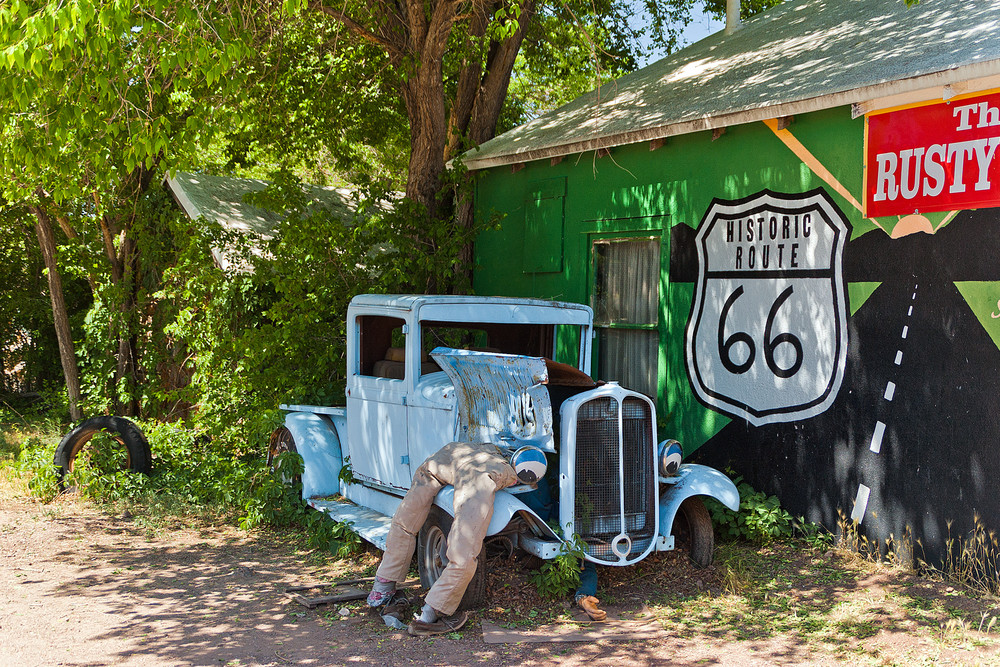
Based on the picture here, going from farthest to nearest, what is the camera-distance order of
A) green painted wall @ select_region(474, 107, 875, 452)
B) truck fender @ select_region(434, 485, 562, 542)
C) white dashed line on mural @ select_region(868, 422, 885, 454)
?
1. green painted wall @ select_region(474, 107, 875, 452)
2. white dashed line on mural @ select_region(868, 422, 885, 454)
3. truck fender @ select_region(434, 485, 562, 542)

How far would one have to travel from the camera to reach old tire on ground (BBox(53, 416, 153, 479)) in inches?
338

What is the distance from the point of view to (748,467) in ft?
23.9

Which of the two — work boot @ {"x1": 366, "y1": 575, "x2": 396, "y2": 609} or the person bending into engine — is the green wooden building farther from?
work boot @ {"x1": 366, "y1": 575, "x2": 396, "y2": 609}

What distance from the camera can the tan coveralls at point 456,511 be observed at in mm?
5129

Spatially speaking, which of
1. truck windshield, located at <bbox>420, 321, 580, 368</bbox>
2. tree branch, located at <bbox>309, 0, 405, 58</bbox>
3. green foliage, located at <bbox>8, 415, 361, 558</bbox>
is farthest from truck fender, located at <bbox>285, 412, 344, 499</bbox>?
tree branch, located at <bbox>309, 0, 405, 58</bbox>

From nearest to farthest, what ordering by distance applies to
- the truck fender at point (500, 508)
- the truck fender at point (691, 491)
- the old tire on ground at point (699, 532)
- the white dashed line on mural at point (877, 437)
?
1. the truck fender at point (500, 508)
2. the truck fender at point (691, 491)
3. the old tire on ground at point (699, 532)
4. the white dashed line on mural at point (877, 437)

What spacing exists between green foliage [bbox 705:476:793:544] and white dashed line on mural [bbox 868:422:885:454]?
93cm

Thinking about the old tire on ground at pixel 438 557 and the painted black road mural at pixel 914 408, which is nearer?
the old tire on ground at pixel 438 557

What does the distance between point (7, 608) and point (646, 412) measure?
4.40m

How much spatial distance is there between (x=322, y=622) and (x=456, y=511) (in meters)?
1.16

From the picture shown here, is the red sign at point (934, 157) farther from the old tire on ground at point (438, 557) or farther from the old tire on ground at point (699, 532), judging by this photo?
the old tire on ground at point (438, 557)

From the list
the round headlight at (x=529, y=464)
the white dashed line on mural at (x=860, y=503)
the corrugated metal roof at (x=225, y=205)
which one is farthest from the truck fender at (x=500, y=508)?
the corrugated metal roof at (x=225, y=205)

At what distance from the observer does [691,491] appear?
19.9 feet

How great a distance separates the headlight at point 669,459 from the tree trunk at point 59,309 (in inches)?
379
